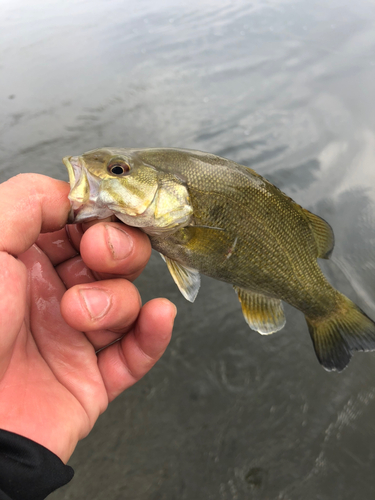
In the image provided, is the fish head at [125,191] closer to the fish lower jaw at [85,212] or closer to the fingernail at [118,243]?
the fish lower jaw at [85,212]

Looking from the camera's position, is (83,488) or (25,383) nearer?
(25,383)

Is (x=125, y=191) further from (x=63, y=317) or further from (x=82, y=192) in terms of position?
(x=63, y=317)

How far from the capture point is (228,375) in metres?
2.78

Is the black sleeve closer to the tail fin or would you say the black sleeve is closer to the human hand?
the human hand

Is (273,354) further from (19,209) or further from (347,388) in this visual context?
(19,209)

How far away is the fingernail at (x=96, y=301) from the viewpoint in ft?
4.36

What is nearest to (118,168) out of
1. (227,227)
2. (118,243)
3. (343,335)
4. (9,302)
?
(118,243)

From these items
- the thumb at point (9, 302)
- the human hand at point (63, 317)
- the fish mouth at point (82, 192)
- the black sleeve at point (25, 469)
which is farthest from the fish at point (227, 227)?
the black sleeve at point (25, 469)

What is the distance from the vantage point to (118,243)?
1.38 m

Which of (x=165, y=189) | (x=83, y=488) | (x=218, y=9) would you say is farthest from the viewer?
(x=218, y=9)

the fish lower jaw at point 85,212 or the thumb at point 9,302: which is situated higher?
the fish lower jaw at point 85,212

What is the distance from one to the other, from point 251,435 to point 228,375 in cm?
48

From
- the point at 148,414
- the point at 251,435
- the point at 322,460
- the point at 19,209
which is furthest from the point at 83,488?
the point at 19,209

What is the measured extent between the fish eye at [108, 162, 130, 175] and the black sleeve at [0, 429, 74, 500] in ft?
3.71
